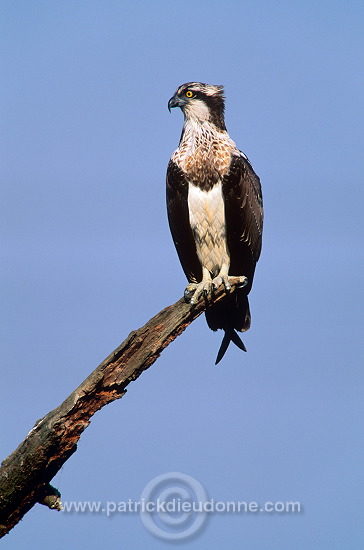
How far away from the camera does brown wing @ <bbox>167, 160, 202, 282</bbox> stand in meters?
7.16

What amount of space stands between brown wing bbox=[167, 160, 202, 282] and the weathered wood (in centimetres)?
236

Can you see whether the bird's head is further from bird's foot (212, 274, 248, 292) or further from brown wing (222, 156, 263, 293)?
bird's foot (212, 274, 248, 292)

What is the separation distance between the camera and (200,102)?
25.2 ft

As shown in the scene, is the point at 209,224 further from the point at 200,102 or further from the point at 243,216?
the point at 200,102

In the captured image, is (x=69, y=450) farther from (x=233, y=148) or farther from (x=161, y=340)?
(x=233, y=148)

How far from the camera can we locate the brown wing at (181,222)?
23.5 feet

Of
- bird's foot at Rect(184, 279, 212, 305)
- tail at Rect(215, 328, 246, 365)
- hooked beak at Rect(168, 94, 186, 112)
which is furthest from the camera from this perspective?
hooked beak at Rect(168, 94, 186, 112)

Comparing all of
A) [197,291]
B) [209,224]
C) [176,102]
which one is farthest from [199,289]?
[176,102]

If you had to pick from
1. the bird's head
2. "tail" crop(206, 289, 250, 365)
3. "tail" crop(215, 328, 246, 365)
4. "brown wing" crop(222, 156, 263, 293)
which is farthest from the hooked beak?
"tail" crop(215, 328, 246, 365)

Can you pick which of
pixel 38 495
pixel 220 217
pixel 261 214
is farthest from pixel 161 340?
pixel 261 214

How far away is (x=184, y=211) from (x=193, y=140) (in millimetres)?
826

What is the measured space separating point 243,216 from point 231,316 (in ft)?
3.72

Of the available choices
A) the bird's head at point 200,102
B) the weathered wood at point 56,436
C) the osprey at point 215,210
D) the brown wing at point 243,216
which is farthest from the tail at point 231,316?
the weathered wood at point 56,436

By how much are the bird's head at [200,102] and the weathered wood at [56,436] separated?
3357 mm
